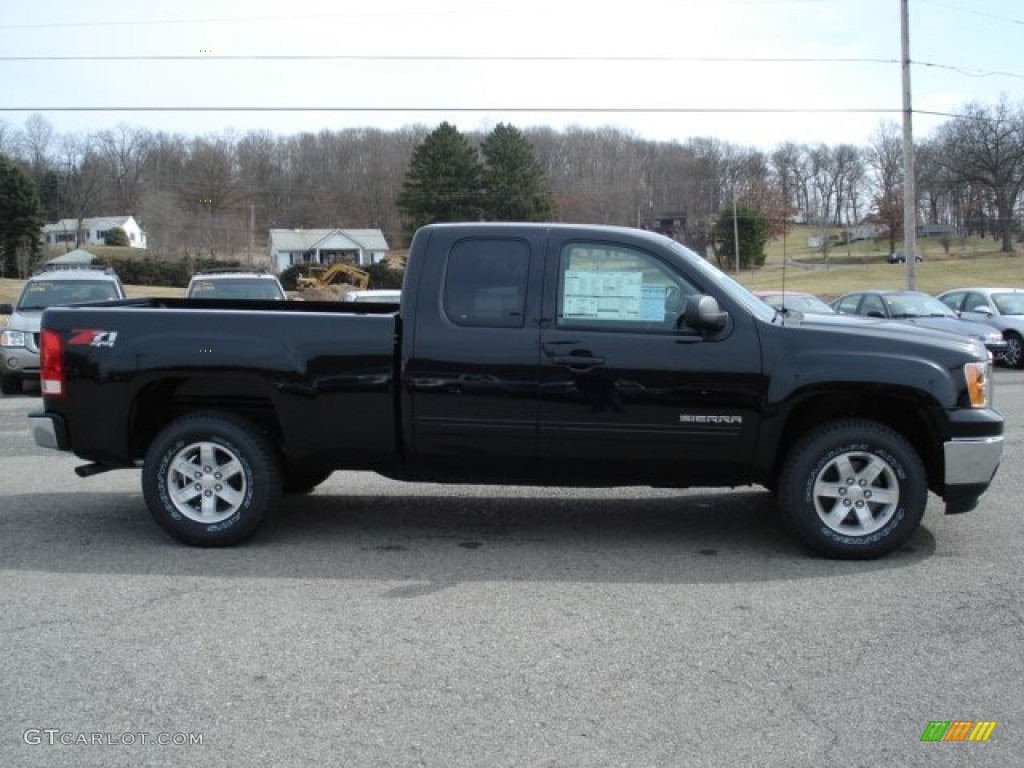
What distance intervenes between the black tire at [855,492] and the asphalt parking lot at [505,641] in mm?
164

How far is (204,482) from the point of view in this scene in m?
6.03

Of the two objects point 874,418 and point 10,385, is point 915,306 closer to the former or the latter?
point 874,418

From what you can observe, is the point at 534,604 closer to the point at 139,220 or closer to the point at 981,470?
the point at 981,470

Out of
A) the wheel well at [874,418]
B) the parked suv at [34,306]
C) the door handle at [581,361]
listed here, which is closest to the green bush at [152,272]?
the parked suv at [34,306]

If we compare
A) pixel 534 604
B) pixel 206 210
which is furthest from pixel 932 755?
pixel 206 210

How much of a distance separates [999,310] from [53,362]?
18.6 meters

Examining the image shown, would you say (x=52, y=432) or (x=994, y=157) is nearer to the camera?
(x=52, y=432)

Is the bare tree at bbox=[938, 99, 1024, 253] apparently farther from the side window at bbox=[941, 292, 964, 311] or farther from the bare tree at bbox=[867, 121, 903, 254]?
the side window at bbox=[941, 292, 964, 311]

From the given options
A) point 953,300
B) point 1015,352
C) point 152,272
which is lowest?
point 1015,352

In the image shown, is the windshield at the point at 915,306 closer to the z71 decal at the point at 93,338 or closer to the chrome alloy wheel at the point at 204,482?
the chrome alloy wheel at the point at 204,482

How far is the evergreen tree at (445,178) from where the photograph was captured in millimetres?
62188

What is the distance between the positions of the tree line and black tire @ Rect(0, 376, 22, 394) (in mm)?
45576

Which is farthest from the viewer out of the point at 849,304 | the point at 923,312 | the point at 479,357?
the point at 849,304

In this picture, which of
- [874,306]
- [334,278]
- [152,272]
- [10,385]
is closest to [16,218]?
[152,272]
